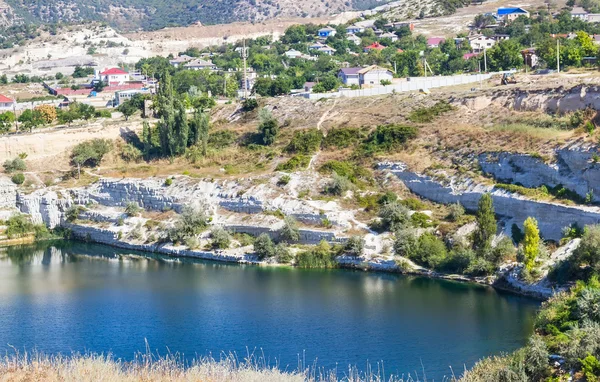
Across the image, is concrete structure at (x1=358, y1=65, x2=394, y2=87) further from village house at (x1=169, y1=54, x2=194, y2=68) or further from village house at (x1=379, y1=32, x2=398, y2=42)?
village house at (x1=169, y1=54, x2=194, y2=68)

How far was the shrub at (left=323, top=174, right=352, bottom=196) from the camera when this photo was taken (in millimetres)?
48375

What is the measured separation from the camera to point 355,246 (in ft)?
142

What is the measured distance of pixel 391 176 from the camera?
4978 cm

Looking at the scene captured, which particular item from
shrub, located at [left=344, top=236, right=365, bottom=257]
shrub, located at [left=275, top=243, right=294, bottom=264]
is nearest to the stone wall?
shrub, located at [left=344, top=236, right=365, bottom=257]

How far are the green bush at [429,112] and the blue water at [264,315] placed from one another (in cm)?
1442

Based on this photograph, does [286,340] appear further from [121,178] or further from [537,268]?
[121,178]

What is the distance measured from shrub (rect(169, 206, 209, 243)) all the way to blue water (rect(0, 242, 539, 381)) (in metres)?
2.10

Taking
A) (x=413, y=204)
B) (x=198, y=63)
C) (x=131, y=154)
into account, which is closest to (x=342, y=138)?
(x=413, y=204)

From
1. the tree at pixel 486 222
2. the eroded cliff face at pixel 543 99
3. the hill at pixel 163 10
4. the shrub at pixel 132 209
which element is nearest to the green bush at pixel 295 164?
the shrub at pixel 132 209

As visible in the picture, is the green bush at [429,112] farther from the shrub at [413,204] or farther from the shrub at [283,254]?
the shrub at [283,254]

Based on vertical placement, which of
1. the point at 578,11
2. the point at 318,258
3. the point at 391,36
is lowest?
the point at 318,258

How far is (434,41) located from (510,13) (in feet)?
32.9

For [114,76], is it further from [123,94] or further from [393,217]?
[393,217]

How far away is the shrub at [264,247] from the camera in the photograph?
44719 mm
